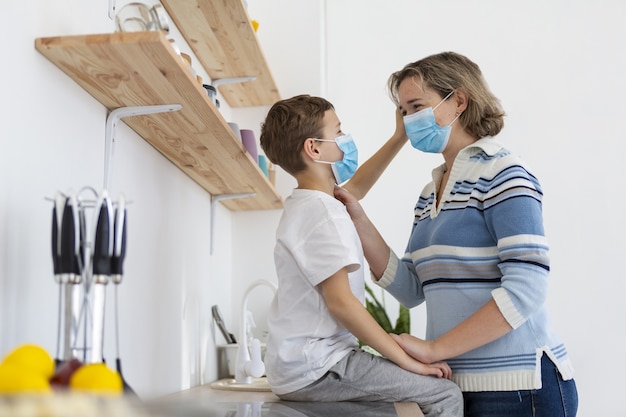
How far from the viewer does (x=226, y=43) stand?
2.31 m

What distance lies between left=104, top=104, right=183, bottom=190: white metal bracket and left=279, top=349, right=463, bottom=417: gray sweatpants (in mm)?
604

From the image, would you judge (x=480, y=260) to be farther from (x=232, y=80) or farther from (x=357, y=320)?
(x=232, y=80)

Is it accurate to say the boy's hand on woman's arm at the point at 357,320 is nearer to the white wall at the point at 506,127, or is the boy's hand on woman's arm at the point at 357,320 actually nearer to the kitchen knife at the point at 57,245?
the kitchen knife at the point at 57,245

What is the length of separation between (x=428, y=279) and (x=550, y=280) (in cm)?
149

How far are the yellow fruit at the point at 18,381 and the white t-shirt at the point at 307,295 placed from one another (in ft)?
2.72

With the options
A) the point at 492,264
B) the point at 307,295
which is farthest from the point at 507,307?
the point at 307,295

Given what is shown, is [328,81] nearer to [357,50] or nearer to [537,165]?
[357,50]

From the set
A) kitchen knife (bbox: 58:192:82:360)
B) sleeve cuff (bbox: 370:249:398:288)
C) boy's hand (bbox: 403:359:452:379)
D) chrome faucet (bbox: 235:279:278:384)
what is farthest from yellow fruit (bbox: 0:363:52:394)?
chrome faucet (bbox: 235:279:278:384)

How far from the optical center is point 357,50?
10.4 ft

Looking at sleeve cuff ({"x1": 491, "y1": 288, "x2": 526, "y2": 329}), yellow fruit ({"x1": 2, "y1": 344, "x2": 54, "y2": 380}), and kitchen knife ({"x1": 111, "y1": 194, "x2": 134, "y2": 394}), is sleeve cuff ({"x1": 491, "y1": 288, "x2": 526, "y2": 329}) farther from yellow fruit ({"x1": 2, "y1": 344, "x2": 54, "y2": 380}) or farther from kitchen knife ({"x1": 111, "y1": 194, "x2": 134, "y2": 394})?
yellow fruit ({"x1": 2, "y1": 344, "x2": 54, "y2": 380})

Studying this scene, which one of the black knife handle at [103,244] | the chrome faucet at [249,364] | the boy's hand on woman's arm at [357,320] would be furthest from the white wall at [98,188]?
the boy's hand on woman's arm at [357,320]

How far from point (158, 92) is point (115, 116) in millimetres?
140

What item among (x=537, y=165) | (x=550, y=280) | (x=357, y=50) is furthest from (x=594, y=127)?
(x=357, y=50)

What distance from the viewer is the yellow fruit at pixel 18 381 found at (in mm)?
634
